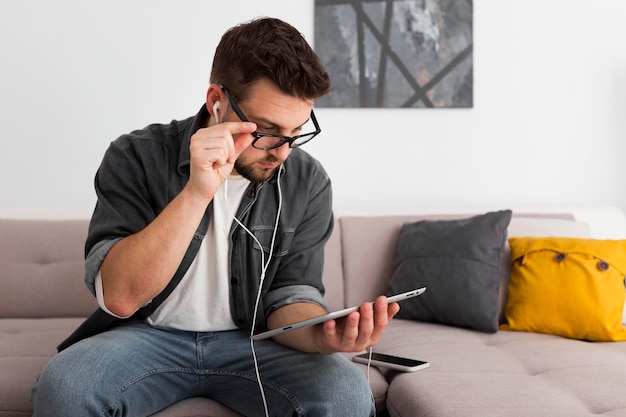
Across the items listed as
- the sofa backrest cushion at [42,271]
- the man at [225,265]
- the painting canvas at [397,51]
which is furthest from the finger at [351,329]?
the painting canvas at [397,51]

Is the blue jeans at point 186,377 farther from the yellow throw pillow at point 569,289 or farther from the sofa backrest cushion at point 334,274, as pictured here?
the yellow throw pillow at point 569,289

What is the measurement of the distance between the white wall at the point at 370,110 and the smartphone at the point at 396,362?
4.02 feet

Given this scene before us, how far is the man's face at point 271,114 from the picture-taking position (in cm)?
175

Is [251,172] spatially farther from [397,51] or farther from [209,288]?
[397,51]

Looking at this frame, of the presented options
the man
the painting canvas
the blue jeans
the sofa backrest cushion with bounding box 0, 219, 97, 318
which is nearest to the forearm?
the man

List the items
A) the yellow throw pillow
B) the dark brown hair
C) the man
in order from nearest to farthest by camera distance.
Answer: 1. the man
2. the dark brown hair
3. the yellow throw pillow

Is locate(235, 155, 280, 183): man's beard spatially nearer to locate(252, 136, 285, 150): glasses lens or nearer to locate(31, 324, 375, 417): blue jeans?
locate(252, 136, 285, 150): glasses lens

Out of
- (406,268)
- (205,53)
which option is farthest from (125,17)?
(406,268)

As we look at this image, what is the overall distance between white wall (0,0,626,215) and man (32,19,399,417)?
1150 millimetres

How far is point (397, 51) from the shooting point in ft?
11.0

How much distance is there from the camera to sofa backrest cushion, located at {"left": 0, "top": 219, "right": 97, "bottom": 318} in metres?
2.66

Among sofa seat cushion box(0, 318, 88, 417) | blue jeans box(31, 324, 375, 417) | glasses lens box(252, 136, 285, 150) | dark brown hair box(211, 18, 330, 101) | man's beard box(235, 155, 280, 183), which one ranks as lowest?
sofa seat cushion box(0, 318, 88, 417)

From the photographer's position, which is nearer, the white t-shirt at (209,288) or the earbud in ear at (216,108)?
the earbud in ear at (216,108)

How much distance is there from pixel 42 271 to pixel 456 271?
1.40m
